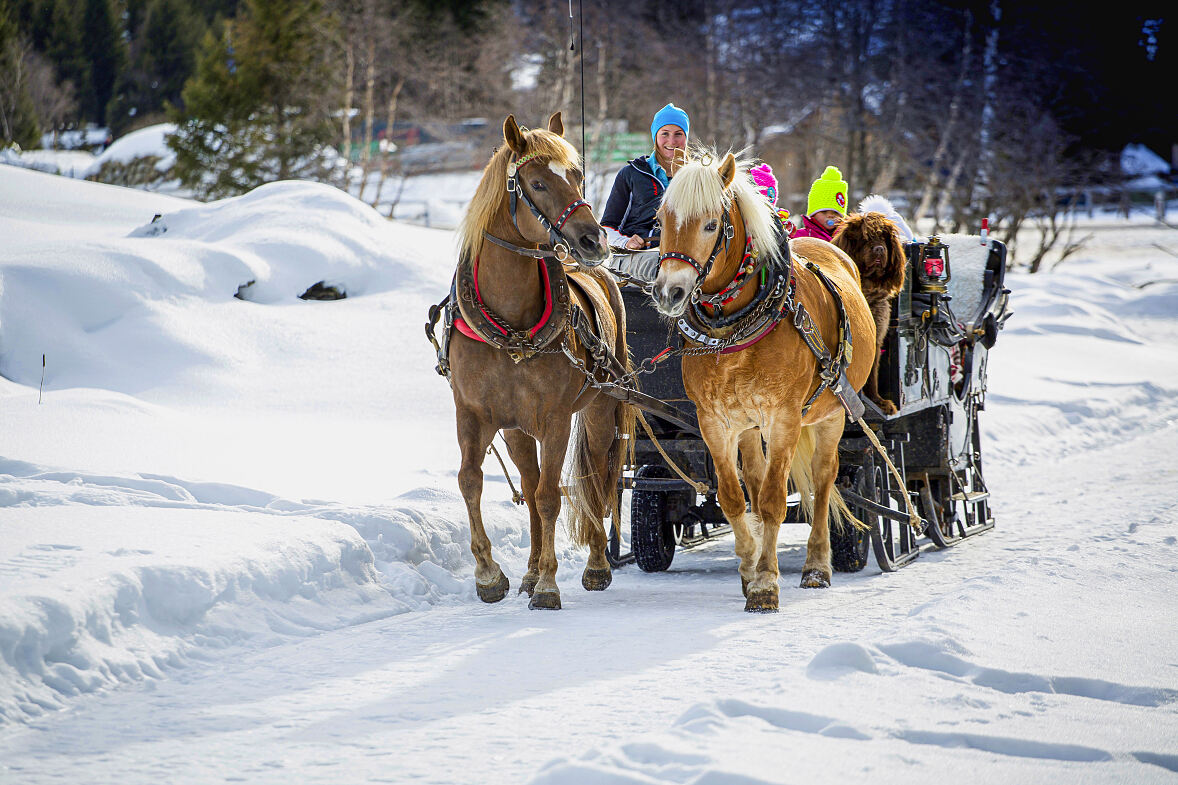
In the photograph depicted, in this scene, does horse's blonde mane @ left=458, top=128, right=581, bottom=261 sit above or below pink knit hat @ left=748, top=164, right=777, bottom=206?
below

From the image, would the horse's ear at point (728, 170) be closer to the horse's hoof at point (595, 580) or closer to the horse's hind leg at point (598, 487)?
the horse's hind leg at point (598, 487)

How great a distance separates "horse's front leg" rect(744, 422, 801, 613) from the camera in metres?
5.02

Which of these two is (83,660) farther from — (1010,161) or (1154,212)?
(1154,212)

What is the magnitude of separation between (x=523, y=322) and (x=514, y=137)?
0.80m

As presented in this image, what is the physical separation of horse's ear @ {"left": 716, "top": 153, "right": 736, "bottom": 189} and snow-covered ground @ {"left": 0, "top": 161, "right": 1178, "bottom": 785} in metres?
1.89

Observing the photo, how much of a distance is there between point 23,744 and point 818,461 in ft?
12.6

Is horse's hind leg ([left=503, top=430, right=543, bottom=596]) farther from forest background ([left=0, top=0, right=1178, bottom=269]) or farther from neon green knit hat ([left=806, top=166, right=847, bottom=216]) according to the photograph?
forest background ([left=0, top=0, right=1178, bottom=269])

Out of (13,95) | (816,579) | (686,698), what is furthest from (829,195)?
(13,95)

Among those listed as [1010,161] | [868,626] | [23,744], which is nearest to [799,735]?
[868,626]

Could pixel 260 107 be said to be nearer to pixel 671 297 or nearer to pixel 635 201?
pixel 635 201

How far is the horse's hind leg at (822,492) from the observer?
5703 millimetres

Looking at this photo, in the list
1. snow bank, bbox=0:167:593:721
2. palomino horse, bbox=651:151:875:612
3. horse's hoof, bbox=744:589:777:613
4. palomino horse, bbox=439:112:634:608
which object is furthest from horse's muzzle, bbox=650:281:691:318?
snow bank, bbox=0:167:593:721

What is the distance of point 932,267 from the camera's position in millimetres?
6637

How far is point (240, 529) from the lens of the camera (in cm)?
528
